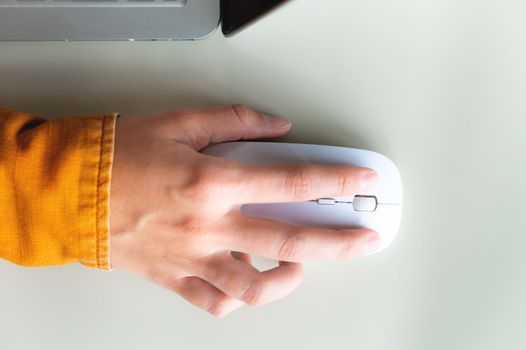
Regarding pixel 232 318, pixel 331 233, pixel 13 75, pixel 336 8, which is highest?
pixel 336 8

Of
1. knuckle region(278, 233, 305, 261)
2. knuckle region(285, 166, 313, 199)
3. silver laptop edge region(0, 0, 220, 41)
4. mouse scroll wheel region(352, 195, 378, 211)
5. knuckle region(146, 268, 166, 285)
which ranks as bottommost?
knuckle region(146, 268, 166, 285)

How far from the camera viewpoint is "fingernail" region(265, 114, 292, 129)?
53 cm

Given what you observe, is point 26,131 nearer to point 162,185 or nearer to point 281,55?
point 162,185

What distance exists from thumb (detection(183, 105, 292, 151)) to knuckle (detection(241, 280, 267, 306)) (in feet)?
0.47

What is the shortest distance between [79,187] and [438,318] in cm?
37

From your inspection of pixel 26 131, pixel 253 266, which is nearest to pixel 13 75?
pixel 26 131

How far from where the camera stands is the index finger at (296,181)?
49cm

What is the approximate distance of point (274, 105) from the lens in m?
0.55

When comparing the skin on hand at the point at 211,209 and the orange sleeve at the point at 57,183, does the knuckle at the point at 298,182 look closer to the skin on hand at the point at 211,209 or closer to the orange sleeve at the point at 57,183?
the skin on hand at the point at 211,209

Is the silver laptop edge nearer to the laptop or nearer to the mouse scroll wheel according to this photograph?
the laptop

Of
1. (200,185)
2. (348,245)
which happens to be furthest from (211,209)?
(348,245)

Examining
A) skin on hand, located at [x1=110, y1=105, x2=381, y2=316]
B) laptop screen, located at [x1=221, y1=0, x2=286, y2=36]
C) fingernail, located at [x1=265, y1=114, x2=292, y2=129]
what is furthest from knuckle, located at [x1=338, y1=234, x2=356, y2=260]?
laptop screen, located at [x1=221, y1=0, x2=286, y2=36]

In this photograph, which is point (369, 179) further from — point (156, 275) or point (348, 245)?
point (156, 275)

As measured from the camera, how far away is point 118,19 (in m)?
0.52
